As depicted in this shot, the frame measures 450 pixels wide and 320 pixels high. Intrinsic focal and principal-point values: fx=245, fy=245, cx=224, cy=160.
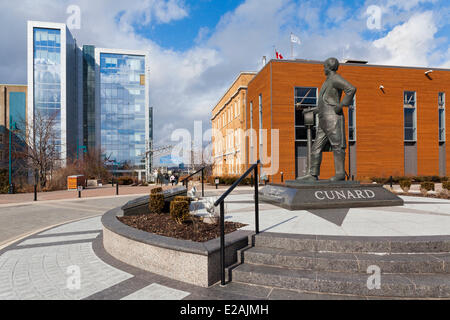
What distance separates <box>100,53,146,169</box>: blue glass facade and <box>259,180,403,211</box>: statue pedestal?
192 ft

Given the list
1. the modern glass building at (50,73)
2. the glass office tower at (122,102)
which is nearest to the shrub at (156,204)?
the modern glass building at (50,73)

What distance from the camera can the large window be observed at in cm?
2653

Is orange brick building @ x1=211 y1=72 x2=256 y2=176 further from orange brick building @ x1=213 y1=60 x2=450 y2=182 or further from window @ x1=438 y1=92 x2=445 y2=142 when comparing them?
window @ x1=438 y1=92 x2=445 y2=142

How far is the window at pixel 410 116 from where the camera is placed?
28.6 metres

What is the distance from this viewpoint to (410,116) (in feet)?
95.5

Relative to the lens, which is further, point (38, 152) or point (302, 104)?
point (302, 104)

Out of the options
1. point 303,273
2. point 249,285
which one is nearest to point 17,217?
point 249,285

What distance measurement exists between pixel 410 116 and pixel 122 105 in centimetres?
5845

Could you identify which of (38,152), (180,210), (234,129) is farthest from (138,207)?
(234,129)

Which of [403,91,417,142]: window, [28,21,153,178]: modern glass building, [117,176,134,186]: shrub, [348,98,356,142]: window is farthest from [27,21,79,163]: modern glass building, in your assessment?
[403,91,417,142]: window

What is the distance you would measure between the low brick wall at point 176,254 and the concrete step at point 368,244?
0.90 metres

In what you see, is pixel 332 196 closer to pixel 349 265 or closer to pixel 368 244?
pixel 368 244

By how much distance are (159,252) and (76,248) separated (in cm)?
271
